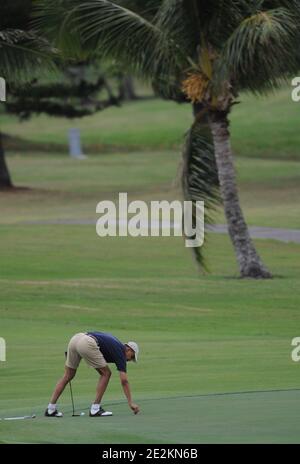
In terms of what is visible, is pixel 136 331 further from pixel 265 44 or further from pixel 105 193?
pixel 105 193

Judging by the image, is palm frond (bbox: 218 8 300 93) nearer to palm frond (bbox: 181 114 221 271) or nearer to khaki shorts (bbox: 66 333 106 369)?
palm frond (bbox: 181 114 221 271)

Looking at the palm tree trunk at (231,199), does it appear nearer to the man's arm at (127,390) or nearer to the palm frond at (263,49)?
the palm frond at (263,49)

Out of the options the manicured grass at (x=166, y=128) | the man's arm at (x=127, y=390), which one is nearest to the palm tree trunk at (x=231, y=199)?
the man's arm at (x=127, y=390)

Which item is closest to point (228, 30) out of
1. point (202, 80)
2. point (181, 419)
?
point (202, 80)

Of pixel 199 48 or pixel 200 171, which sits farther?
pixel 200 171

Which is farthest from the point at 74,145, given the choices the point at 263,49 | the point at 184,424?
the point at 184,424

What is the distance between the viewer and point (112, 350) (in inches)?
518

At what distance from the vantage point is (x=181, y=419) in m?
13.0

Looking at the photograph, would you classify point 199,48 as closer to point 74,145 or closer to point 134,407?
point 134,407

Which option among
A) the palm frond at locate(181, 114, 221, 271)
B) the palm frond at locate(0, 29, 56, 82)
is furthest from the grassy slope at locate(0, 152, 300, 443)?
the palm frond at locate(0, 29, 56, 82)

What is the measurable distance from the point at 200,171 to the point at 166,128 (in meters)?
47.3

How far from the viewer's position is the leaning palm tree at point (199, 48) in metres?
25.9

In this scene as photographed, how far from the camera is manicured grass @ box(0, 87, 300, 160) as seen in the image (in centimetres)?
6869

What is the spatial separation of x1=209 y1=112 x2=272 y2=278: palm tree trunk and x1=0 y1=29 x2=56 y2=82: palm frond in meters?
3.94
